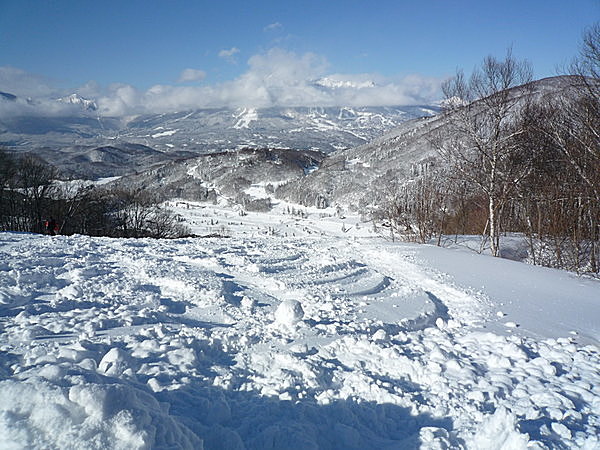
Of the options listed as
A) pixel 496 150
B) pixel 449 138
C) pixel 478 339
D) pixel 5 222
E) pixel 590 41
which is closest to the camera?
pixel 478 339

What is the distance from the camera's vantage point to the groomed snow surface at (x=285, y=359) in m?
2.12

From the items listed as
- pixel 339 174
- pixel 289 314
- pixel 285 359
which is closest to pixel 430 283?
pixel 289 314

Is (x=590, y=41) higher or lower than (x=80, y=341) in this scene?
higher

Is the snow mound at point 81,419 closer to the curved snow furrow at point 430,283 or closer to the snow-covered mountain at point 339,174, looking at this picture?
the curved snow furrow at point 430,283

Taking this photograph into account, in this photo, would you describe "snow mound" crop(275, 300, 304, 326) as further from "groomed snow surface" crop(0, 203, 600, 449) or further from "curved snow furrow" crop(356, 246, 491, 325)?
"curved snow furrow" crop(356, 246, 491, 325)

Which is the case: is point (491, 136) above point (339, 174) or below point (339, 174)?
below

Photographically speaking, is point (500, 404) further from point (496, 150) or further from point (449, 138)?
point (449, 138)

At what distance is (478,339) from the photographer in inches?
162

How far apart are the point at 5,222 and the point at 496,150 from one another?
30316 millimetres

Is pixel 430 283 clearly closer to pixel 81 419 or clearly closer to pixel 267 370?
pixel 267 370

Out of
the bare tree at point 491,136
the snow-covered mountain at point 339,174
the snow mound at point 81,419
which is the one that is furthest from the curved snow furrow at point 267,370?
the snow-covered mountain at point 339,174

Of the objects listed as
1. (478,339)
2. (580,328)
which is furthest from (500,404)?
(580,328)

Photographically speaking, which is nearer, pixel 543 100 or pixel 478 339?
pixel 478 339

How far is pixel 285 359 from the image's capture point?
3311 mm
